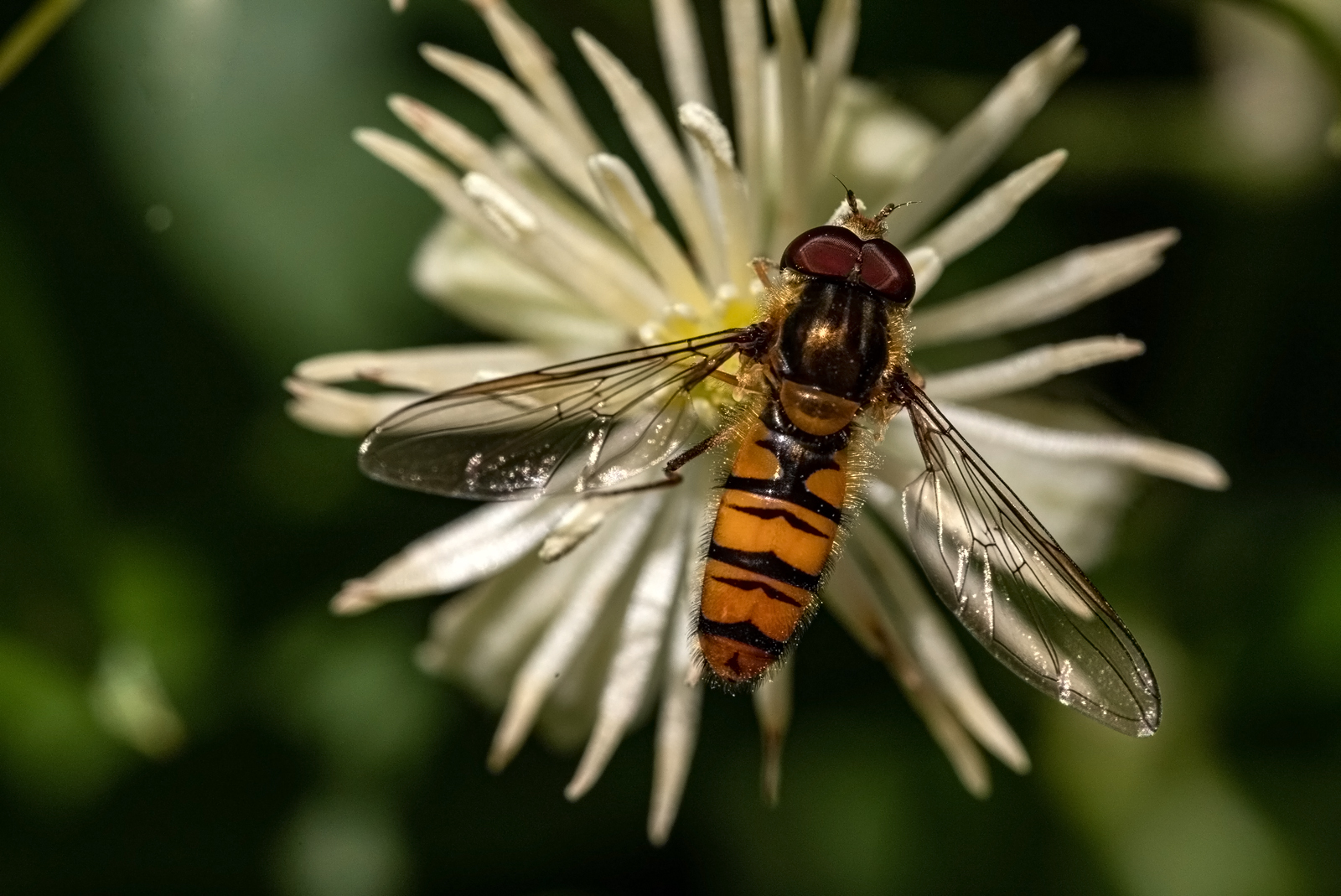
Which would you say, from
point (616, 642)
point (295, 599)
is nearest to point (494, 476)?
point (616, 642)

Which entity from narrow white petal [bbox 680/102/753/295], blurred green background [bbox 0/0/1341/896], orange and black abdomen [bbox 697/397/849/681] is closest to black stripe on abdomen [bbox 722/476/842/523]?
orange and black abdomen [bbox 697/397/849/681]

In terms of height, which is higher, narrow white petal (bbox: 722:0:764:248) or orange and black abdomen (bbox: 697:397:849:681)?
narrow white petal (bbox: 722:0:764:248)

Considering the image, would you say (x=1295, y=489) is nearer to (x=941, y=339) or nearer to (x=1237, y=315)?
(x=1237, y=315)

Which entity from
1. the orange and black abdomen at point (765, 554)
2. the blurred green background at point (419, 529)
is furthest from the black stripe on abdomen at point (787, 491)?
the blurred green background at point (419, 529)

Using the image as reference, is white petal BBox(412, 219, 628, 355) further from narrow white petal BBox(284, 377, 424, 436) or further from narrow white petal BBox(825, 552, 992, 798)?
narrow white petal BBox(825, 552, 992, 798)

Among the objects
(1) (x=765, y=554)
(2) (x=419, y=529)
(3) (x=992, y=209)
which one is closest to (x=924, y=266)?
(3) (x=992, y=209)

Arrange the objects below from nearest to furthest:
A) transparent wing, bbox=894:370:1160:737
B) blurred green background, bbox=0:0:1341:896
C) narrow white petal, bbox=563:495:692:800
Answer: transparent wing, bbox=894:370:1160:737 → narrow white petal, bbox=563:495:692:800 → blurred green background, bbox=0:0:1341:896

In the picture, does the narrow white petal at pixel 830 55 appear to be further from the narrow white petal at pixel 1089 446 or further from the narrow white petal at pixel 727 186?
the narrow white petal at pixel 1089 446
